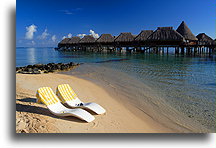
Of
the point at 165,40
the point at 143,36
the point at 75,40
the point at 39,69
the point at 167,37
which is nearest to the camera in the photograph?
the point at 39,69

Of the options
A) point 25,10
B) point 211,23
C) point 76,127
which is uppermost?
point 25,10

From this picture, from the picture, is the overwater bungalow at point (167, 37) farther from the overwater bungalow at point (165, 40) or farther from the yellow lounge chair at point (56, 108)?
the yellow lounge chair at point (56, 108)

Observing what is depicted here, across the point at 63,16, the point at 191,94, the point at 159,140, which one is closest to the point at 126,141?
the point at 159,140

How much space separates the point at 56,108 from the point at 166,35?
2256 centimetres

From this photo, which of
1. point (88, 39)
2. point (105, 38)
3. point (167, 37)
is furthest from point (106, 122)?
point (88, 39)

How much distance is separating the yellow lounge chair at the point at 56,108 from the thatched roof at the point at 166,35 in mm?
21970

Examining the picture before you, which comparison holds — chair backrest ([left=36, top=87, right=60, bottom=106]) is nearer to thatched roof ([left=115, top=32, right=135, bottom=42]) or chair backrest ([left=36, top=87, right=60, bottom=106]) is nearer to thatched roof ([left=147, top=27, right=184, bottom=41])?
thatched roof ([left=147, top=27, right=184, bottom=41])

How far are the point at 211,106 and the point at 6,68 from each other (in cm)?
500

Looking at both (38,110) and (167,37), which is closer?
(38,110)

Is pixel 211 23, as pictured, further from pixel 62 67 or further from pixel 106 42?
pixel 106 42

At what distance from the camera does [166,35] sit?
23.3 m

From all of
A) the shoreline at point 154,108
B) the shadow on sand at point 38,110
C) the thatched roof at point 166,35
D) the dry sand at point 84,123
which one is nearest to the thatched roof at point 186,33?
the thatched roof at point 166,35

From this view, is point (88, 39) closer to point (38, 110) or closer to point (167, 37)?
point (167, 37)

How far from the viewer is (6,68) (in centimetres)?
350
